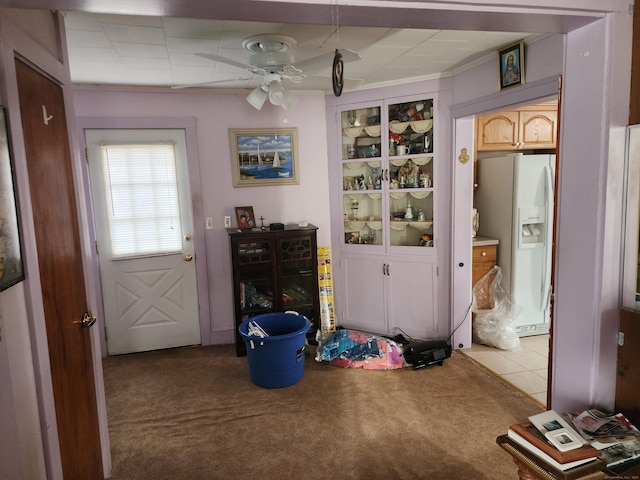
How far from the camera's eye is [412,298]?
12.9 feet

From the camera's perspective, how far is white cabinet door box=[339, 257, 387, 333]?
13.4 ft

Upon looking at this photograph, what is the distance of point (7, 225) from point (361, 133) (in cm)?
324

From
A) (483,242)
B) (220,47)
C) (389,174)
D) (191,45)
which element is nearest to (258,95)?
(220,47)

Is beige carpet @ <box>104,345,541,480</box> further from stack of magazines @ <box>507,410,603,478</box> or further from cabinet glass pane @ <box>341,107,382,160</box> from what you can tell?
cabinet glass pane @ <box>341,107,382,160</box>

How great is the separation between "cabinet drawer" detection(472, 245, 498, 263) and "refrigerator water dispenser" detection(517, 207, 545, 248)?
0.24 m

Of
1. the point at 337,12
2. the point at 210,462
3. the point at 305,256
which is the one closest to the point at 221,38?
the point at 337,12

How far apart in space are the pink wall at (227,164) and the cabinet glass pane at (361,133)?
0.72 ft

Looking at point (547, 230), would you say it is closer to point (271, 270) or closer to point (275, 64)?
point (271, 270)

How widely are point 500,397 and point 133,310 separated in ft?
10.4

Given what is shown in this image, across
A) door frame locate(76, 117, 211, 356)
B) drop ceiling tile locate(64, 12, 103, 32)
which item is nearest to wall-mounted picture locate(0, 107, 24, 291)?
drop ceiling tile locate(64, 12, 103, 32)

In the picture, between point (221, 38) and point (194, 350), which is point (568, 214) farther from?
point (194, 350)

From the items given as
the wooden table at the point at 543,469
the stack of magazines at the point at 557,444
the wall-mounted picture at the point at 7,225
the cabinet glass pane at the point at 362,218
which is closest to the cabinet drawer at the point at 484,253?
the cabinet glass pane at the point at 362,218

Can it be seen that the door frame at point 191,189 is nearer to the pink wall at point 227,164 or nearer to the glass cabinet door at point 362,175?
the pink wall at point 227,164

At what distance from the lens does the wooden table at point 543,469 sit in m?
1.33
